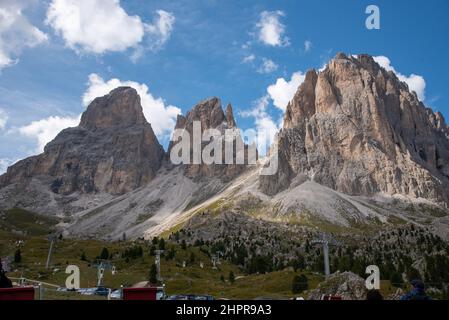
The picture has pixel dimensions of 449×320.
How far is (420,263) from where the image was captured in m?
138

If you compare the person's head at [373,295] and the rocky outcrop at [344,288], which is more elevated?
the person's head at [373,295]

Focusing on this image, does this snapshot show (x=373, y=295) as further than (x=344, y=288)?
No

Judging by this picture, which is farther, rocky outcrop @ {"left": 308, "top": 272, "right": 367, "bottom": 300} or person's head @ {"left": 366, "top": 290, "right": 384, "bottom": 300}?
rocky outcrop @ {"left": 308, "top": 272, "right": 367, "bottom": 300}

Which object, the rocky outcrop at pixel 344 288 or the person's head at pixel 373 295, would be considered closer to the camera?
the person's head at pixel 373 295

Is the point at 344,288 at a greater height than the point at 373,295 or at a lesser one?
lesser

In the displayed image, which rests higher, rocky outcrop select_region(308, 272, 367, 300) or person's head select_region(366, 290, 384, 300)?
person's head select_region(366, 290, 384, 300)
